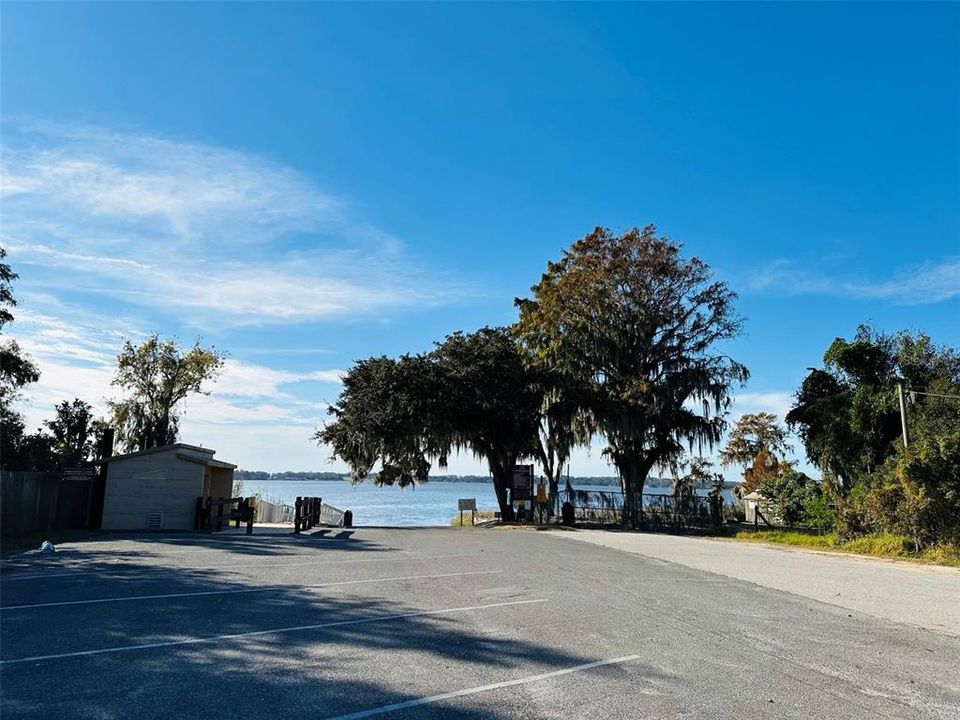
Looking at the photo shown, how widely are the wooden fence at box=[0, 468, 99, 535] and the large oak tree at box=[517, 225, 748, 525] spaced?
18.4 meters

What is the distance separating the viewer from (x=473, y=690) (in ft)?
17.0

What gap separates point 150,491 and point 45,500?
105 inches

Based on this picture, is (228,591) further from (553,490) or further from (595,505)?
(595,505)

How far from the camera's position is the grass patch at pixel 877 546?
1533cm

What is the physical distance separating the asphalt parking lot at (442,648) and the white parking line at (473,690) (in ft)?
0.07

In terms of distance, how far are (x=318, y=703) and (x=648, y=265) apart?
27.7 meters

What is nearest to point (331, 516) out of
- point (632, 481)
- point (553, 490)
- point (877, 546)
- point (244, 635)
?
point (553, 490)

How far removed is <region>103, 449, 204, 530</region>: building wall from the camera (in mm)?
20438

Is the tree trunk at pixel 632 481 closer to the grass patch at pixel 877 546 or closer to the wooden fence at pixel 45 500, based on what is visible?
the grass patch at pixel 877 546

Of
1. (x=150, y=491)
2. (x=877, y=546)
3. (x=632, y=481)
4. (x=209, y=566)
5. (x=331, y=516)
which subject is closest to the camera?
(x=209, y=566)

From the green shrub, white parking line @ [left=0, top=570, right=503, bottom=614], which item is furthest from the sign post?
white parking line @ [left=0, top=570, right=503, bottom=614]

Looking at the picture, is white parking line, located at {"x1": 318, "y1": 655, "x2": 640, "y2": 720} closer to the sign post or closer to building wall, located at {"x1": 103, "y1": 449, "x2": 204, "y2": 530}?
building wall, located at {"x1": 103, "y1": 449, "x2": 204, "y2": 530}

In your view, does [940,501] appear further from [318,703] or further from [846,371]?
[318,703]

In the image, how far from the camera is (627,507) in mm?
30547
